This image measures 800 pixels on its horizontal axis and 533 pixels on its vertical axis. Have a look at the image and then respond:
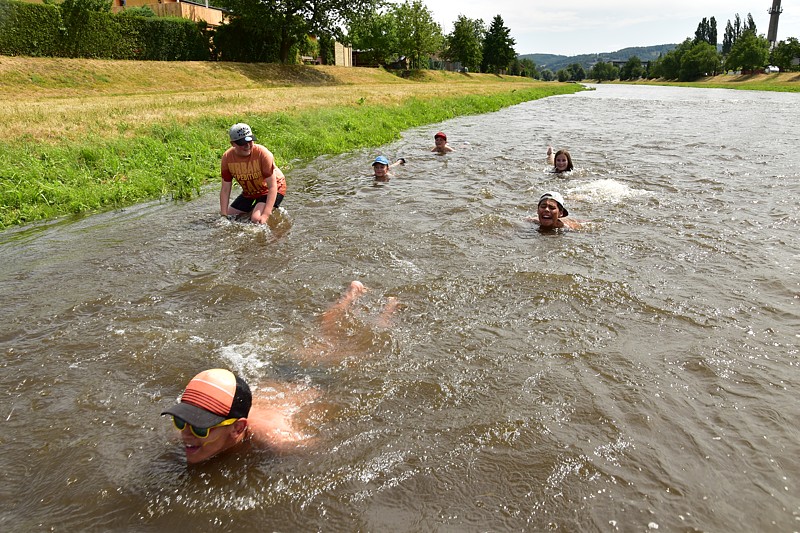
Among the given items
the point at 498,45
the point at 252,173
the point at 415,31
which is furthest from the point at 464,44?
the point at 252,173

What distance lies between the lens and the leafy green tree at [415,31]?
66875mm

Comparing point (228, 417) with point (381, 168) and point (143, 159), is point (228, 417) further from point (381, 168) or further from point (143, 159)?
point (143, 159)

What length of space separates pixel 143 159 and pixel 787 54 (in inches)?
4158

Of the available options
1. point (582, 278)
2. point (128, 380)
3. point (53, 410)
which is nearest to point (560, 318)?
point (582, 278)

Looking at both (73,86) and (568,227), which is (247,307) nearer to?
(568,227)

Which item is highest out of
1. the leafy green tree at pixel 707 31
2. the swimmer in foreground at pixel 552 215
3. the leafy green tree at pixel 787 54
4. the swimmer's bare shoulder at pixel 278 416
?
the leafy green tree at pixel 707 31

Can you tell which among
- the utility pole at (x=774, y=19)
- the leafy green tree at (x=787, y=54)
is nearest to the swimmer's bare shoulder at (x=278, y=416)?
the leafy green tree at (x=787, y=54)

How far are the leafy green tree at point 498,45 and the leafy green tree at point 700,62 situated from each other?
51047 mm

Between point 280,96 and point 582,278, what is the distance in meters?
23.9

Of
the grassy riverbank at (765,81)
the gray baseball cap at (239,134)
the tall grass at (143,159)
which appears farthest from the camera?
the grassy riverbank at (765,81)

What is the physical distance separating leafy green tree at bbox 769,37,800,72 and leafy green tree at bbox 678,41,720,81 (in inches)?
1224

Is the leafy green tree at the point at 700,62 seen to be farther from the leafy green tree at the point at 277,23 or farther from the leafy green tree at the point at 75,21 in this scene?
the leafy green tree at the point at 75,21

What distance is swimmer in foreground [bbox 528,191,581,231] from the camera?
8.21 meters

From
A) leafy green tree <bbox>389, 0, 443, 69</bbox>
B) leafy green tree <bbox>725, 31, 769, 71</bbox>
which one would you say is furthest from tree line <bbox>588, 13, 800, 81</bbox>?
leafy green tree <bbox>389, 0, 443, 69</bbox>
